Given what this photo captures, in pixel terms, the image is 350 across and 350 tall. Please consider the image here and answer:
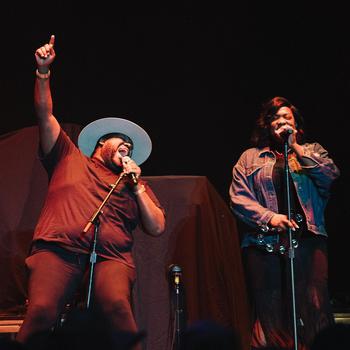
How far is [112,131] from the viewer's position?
4898 mm

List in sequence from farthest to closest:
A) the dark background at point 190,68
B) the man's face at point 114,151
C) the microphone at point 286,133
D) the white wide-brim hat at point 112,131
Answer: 1. the dark background at point 190,68
2. the white wide-brim hat at point 112,131
3. the man's face at point 114,151
4. the microphone at point 286,133

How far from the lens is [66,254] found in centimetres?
409

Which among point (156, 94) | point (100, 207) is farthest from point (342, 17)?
point (100, 207)

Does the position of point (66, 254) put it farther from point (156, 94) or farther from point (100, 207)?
point (156, 94)

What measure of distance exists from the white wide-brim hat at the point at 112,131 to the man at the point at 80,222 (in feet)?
0.38

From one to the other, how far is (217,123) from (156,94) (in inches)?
25.4

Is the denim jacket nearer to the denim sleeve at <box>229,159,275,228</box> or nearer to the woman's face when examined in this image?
the denim sleeve at <box>229,159,275,228</box>

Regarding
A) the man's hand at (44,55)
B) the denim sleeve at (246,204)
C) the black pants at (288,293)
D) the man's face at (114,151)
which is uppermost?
the man's hand at (44,55)

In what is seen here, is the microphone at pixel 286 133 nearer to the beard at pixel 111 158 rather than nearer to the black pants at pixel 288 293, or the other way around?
the black pants at pixel 288 293

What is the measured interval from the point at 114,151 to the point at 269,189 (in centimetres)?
117

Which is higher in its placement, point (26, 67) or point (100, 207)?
point (26, 67)

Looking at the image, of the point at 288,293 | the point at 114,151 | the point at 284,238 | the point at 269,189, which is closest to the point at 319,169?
the point at 269,189

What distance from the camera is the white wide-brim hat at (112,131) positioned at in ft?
15.9

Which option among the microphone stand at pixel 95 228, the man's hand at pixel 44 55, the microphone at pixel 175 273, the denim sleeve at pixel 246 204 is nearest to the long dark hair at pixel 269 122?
the denim sleeve at pixel 246 204
